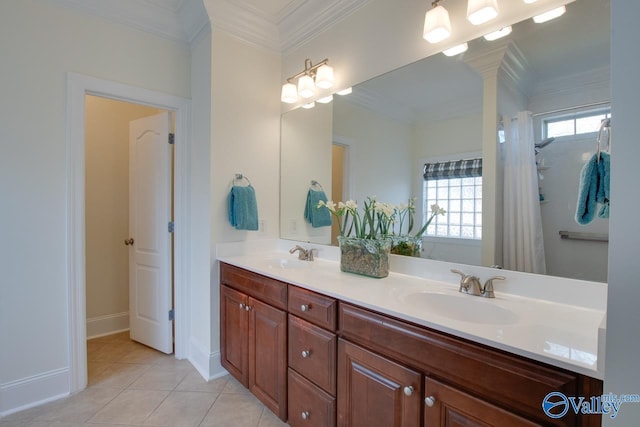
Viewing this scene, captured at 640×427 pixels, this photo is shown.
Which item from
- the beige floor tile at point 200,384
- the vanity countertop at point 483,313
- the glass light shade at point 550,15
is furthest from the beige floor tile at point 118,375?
the glass light shade at point 550,15

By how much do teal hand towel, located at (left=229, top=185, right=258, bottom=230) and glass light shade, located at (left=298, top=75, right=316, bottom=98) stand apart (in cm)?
82

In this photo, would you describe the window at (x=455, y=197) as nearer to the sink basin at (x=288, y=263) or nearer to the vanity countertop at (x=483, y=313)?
the vanity countertop at (x=483, y=313)

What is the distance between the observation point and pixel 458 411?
3.01 feet

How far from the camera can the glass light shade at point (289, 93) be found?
2266 millimetres

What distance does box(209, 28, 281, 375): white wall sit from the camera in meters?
2.16

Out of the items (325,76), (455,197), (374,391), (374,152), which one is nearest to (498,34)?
(455,197)

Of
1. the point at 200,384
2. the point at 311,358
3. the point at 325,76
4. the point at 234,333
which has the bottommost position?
the point at 200,384

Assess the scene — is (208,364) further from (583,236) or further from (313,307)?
(583,236)

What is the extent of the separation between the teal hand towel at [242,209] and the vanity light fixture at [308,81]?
0.79 meters

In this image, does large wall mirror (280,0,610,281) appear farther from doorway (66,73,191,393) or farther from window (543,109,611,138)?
doorway (66,73,191,393)

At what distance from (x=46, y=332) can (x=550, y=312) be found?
274 cm

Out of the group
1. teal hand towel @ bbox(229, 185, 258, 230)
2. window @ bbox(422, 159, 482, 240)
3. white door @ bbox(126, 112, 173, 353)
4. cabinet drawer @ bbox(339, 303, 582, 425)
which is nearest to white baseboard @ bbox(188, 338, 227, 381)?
white door @ bbox(126, 112, 173, 353)

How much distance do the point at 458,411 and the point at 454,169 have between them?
107cm

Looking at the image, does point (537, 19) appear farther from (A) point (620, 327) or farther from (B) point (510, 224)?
(A) point (620, 327)
